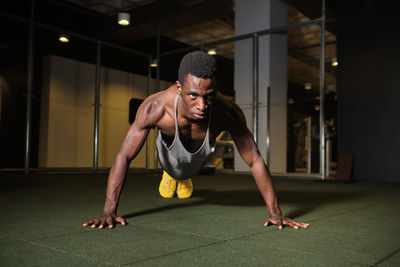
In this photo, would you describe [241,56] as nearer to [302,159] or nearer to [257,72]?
[257,72]

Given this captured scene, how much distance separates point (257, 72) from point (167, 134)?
4.53 meters

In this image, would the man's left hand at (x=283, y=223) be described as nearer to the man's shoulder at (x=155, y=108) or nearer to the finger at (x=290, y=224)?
the finger at (x=290, y=224)

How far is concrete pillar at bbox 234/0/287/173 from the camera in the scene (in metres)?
6.80

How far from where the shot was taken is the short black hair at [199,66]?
168cm

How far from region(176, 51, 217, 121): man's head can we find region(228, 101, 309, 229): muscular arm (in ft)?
1.31

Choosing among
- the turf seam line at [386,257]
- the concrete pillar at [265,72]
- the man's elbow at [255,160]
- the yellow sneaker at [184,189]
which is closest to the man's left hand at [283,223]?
the man's elbow at [255,160]

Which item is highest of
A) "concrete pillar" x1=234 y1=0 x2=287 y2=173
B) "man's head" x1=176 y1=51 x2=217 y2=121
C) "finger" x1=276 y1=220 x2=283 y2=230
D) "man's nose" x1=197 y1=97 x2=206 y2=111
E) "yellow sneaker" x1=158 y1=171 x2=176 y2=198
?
"concrete pillar" x1=234 y1=0 x2=287 y2=173

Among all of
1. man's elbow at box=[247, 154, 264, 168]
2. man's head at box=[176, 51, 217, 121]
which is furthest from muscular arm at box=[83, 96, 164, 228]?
man's elbow at box=[247, 154, 264, 168]

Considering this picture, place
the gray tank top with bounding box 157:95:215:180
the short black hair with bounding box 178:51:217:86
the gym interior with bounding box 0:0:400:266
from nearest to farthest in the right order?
the gym interior with bounding box 0:0:400:266 → the short black hair with bounding box 178:51:217:86 → the gray tank top with bounding box 157:95:215:180

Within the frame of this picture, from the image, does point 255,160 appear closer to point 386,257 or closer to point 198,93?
point 198,93

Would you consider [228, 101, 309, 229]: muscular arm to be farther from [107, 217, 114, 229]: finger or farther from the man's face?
[107, 217, 114, 229]: finger

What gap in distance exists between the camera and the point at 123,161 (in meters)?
1.92

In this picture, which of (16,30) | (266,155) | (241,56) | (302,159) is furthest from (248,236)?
(302,159)

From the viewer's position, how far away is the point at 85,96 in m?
9.02
